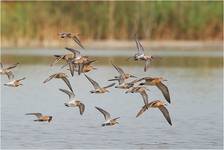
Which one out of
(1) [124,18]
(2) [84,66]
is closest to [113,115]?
(2) [84,66]

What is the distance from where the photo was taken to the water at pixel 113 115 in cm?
1627

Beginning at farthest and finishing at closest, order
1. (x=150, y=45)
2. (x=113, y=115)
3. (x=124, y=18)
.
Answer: (x=150, y=45), (x=124, y=18), (x=113, y=115)

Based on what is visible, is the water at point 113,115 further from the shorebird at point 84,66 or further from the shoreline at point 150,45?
the shoreline at point 150,45

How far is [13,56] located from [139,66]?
15.3 feet

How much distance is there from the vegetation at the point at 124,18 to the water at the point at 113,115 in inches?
548

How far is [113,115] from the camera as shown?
19.6m

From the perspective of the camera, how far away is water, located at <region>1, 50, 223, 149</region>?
16266 millimetres

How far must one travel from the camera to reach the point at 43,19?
4144cm

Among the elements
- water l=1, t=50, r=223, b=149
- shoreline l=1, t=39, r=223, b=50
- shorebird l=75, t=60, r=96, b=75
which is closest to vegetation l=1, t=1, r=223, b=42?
shoreline l=1, t=39, r=223, b=50

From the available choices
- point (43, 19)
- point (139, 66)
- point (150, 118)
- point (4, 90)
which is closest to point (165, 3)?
point (43, 19)

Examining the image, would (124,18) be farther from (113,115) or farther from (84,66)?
(84,66)

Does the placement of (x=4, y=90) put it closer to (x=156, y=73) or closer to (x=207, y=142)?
(x=156, y=73)

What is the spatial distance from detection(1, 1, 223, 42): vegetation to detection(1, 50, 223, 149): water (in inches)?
548

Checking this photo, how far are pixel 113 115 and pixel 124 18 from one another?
23973 mm
